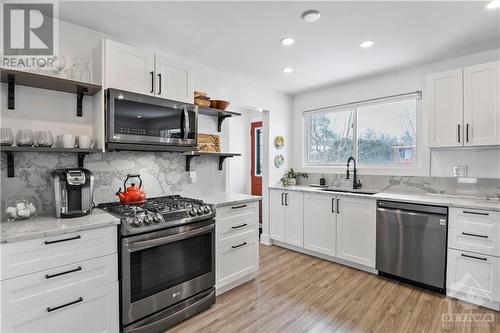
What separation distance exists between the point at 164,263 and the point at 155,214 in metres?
0.43

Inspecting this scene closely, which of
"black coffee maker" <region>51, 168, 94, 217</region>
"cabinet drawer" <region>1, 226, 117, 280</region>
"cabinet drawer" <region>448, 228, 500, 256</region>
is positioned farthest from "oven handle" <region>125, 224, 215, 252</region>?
"cabinet drawer" <region>448, 228, 500, 256</region>

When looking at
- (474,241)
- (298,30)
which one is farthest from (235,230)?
(474,241)

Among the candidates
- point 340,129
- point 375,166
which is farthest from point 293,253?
point 340,129

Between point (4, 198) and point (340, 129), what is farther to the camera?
point (340, 129)

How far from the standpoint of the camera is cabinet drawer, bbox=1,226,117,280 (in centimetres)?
147

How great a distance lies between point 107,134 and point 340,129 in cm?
337

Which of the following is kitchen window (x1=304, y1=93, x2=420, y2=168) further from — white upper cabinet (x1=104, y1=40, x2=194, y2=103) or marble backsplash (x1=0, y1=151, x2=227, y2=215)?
white upper cabinet (x1=104, y1=40, x2=194, y2=103)

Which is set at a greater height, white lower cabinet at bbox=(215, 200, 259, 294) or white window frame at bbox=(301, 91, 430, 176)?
white window frame at bbox=(301, 91, 430, 176)

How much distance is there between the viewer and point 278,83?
3949 millimetres

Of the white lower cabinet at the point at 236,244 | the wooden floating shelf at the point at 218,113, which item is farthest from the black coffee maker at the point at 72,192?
the wooden floating shelf at the point at 218,113

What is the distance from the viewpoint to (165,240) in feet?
6.74

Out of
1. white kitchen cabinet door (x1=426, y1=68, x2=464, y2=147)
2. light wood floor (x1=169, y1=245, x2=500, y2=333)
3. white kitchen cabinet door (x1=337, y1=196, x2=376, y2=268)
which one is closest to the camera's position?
light wood floor (x1=169, y1=245, x2=500, y2=333)

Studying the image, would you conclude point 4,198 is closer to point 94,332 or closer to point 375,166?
point 94,332

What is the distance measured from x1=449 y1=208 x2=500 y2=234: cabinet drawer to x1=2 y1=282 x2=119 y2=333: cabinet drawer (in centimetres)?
307
